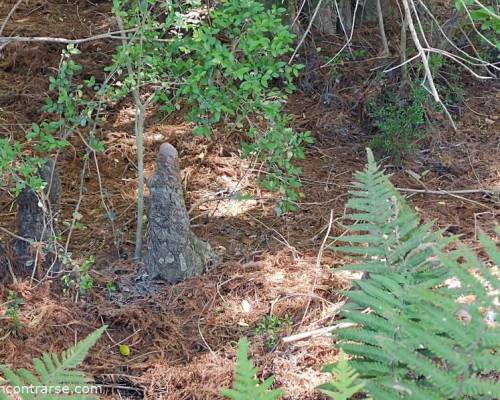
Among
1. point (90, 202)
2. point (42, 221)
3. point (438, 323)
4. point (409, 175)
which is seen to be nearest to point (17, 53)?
point (90, 202)

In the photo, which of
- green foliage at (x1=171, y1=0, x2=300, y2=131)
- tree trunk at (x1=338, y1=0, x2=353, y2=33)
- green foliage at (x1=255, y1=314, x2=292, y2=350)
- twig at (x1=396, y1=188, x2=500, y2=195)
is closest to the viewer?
green foliage at (x1=171, y1=0, x2=300, y2=131)

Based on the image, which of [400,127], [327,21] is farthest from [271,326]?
[327,21]

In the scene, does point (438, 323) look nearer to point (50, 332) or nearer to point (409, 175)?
point (50, 332)

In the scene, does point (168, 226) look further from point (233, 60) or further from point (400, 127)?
point (400, 127)

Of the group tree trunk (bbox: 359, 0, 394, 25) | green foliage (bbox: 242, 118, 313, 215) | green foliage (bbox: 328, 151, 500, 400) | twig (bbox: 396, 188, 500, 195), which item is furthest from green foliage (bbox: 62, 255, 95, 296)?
tree trunk (bbox: 359, 0, 394, 25)

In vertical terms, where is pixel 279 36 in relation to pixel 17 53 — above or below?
above

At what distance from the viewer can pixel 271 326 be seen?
11.0ft

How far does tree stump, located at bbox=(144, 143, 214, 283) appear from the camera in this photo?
11.5 ft

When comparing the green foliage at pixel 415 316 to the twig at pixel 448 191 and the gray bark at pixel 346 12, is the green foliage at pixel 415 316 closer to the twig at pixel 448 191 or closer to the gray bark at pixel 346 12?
the twig at pixel 448 191

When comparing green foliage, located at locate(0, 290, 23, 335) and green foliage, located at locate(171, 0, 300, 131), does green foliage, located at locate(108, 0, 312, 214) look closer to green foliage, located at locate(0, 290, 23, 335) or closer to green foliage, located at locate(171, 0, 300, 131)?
green foliage, located at locate(171, 0, 300, 131)

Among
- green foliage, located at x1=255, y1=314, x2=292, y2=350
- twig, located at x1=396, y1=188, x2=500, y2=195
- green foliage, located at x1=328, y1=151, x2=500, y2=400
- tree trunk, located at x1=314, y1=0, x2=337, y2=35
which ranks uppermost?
green foliage, located at x1=328, y1=151, x2=500, y2=400

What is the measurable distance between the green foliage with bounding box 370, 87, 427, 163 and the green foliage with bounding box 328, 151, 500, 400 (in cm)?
236

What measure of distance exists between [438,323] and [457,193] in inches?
119

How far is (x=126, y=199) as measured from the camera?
4293mm
